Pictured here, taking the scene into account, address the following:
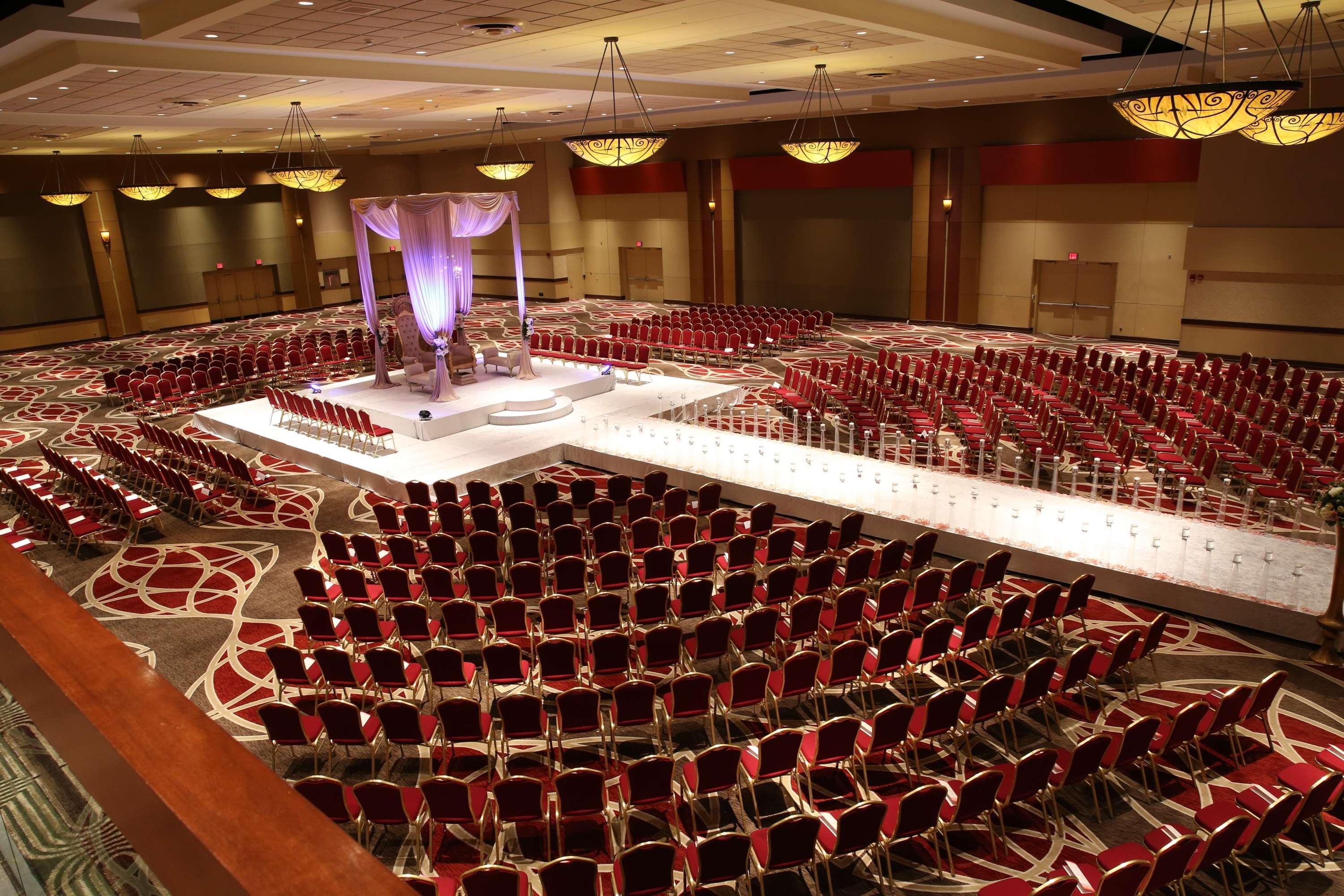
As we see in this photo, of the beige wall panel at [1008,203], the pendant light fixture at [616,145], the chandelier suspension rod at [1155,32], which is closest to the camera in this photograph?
the chandelier suspension rod at [1155,32]

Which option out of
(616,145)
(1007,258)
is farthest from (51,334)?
(1007,258)

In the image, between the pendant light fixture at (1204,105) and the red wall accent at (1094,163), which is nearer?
the pendant light fixture at (1204,105)

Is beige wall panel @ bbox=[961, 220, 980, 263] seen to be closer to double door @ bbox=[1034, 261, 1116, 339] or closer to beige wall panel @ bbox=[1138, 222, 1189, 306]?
double door @ bbox=[1034, 261, 1116, 339]

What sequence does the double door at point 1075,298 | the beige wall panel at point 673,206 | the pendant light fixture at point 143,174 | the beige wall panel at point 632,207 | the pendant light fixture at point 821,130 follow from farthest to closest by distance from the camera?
the beige wall panel at point 632,207, the beige wall panel at point 673,206, the pendant light fixture at point 143,174, the double door at point 1075,298, the pendant light fixture at point 821,130

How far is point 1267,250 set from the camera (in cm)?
1814

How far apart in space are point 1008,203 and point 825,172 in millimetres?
5112

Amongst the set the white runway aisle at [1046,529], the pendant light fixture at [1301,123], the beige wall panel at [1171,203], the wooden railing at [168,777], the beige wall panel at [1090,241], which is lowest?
the white runway aisle at [1046,529]

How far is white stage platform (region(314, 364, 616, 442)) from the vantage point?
48.1ft

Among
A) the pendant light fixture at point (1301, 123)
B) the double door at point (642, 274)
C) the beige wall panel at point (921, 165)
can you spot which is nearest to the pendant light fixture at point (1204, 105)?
the pendant light fixture at point (1301, 123)

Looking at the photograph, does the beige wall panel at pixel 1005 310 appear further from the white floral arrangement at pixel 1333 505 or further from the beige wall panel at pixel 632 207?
the white floral arrangement at pixel 1333 505

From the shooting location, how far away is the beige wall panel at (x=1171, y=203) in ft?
65.2

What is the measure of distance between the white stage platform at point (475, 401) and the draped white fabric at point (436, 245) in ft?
2.06

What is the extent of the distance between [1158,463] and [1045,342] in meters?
11.2

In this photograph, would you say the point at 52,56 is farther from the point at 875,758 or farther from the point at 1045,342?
the point at 1045,342
